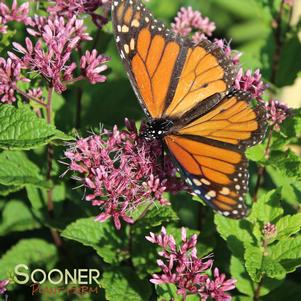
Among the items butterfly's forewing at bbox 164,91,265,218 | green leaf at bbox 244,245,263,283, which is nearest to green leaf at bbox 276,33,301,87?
butterfly's forewing at bbox 164,91,265,218

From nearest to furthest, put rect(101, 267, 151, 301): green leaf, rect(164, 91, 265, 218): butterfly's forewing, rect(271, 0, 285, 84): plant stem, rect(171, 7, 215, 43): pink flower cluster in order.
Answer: rect(164, 91, 265, 218): butterfly's forewing → rect(101, 267, 151, 301): green leaf → rect(171, 7, 215, 43): pink flower cluster → rect(271, 0, 285, 84): plant stem

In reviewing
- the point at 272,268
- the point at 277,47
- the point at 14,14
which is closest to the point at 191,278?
the point at 272,268

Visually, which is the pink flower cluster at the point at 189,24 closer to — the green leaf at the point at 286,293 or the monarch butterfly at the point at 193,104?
the monarch butterfly at the point at 193,104

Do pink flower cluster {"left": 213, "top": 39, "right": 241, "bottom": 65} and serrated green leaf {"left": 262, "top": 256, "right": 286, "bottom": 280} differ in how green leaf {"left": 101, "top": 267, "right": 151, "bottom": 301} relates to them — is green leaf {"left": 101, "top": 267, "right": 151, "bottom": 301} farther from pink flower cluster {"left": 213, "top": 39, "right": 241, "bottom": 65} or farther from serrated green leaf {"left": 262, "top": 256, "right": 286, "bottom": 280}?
pink flower cluster {"left": 213, "top": 39, "right": 241, "bottom": 65}

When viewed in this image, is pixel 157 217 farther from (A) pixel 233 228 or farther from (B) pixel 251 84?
(B) pixel 251 84

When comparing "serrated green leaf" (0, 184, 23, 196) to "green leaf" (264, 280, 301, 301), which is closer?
"serrated green leaf" (0, 184, 23, 196)

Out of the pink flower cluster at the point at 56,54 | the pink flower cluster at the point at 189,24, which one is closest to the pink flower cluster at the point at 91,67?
the pink flower cluster at the point at 56,54
